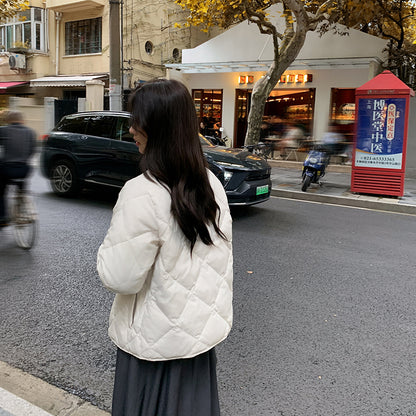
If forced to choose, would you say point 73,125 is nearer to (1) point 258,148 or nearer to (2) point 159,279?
(1) point 258,148

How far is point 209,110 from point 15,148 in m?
13.5

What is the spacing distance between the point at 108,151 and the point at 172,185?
21.2ft

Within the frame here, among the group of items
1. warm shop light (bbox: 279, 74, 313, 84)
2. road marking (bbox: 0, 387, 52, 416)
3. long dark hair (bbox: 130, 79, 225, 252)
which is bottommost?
road marking (bbox: 0, 387, 52, 416)

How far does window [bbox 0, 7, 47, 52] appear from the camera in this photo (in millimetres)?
20031

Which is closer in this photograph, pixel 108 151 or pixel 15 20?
pixel 108 151

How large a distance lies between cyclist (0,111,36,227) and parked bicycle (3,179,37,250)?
0.11m

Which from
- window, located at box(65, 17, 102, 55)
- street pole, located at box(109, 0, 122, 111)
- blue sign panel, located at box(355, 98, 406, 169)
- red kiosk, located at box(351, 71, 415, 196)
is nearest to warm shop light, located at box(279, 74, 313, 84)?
red kiosk, located at box(351, 71, 415, 196)

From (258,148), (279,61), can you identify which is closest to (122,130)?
(258,148)

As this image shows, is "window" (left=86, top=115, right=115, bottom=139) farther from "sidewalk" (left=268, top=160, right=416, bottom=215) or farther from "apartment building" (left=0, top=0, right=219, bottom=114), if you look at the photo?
"apartment building" (left=0, top=0, right=219, bottom=114)

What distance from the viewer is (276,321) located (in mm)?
3752

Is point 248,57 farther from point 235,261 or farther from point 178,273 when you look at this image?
point 178,273

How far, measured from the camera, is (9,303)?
3963 millimetres

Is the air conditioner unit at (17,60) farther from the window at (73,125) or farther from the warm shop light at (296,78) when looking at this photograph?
the window at (73,125)

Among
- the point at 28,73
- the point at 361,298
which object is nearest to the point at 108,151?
the point at 361,298
